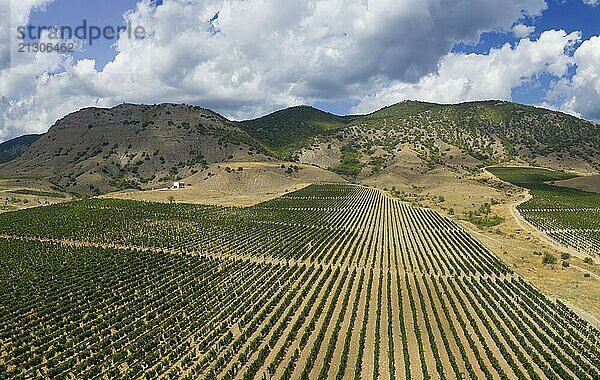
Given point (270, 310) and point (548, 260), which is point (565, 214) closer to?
point (548, 260)

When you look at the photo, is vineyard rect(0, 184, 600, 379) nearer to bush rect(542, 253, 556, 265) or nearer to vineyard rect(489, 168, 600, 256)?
bush rect(542, 253, 556, 265)

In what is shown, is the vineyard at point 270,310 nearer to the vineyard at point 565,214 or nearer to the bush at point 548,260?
the bush at point 548,260

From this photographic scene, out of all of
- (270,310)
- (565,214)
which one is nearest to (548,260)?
(270,310)

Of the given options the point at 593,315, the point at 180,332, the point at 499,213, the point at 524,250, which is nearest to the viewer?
the point at 180,332

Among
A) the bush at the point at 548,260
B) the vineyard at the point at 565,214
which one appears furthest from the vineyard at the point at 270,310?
the vineyard at the point at 565,214

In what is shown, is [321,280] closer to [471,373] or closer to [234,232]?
[471,373]

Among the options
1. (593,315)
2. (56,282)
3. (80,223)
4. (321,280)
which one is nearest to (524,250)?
(593,315)

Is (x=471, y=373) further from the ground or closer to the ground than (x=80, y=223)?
closer to the ground
